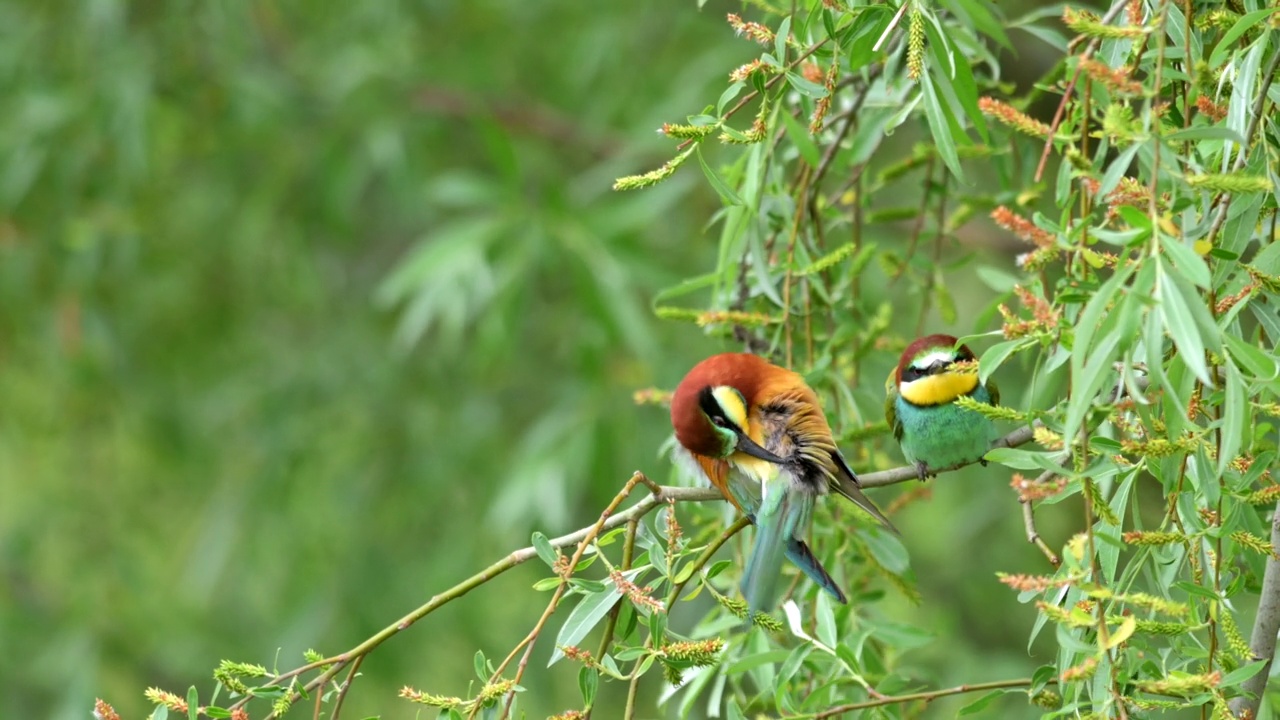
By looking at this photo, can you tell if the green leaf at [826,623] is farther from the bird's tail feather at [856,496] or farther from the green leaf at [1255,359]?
the green leaf at [1255,359]

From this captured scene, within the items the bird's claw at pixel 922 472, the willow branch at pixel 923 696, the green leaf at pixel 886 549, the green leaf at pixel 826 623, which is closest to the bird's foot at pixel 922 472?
the bird's claw at pixel 922 472

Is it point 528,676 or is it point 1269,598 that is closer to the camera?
point 1269,598

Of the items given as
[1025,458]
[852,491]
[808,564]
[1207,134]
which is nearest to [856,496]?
[852,491]

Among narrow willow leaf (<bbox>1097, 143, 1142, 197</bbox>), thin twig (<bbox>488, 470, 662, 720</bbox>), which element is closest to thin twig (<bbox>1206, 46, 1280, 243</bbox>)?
narrow willow leaf (<bbox>1097, 143, 1142, 197</bbox>)

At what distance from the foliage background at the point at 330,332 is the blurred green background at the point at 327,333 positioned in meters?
0.01

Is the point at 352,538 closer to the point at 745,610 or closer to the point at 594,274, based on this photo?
the point at 594,274

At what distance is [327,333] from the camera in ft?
16.5

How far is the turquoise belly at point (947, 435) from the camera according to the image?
2020mm

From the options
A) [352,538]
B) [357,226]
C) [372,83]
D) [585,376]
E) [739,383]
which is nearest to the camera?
[739,383]

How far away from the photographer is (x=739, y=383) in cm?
201

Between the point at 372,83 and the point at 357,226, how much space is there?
1.04m

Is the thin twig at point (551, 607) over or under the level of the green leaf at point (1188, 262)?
over

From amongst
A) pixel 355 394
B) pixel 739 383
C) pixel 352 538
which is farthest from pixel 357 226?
pixel 739 383

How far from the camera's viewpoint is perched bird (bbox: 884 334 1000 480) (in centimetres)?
202
